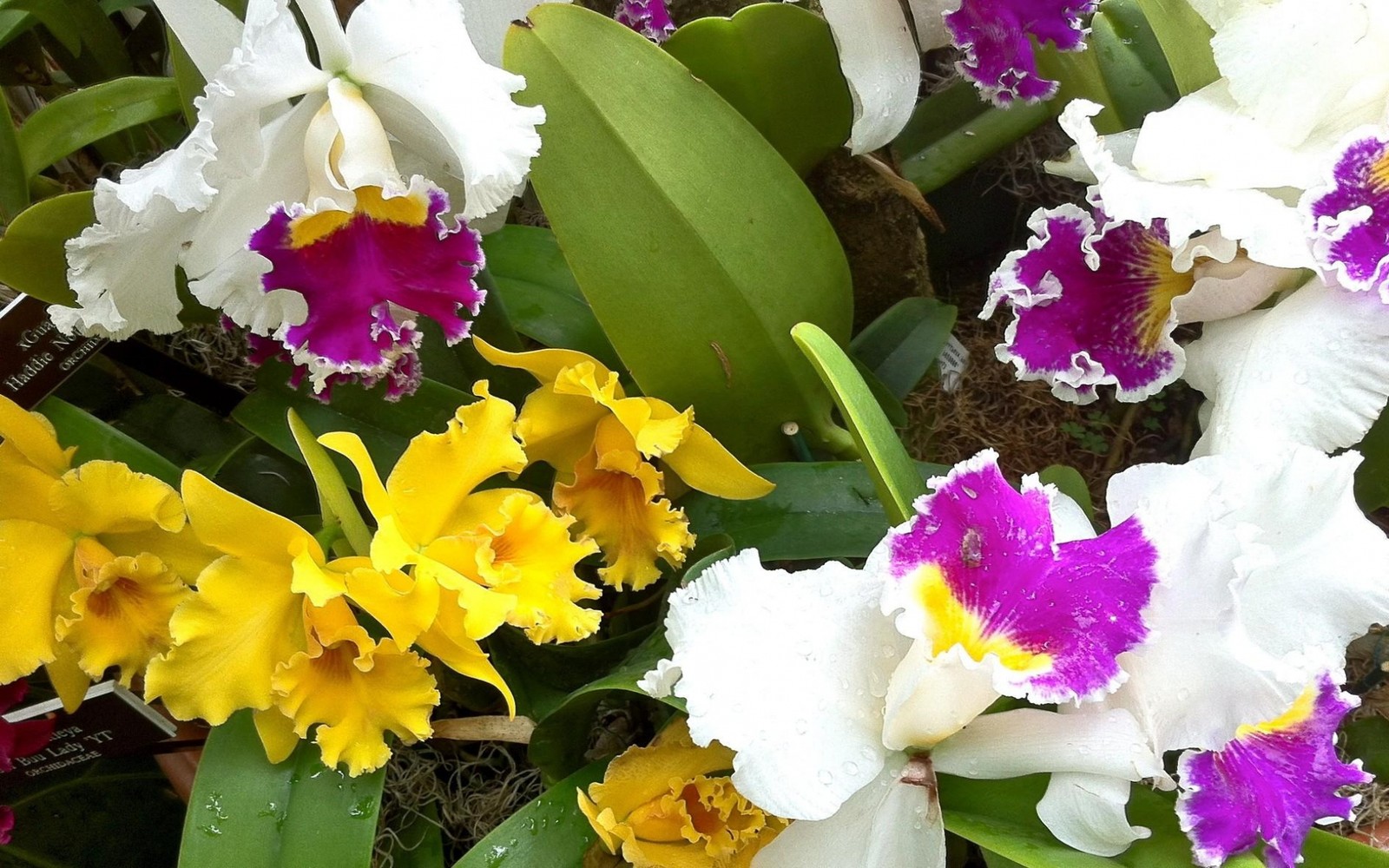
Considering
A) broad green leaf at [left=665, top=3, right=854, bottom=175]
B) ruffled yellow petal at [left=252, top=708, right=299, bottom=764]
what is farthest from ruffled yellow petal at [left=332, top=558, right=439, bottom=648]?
broad green leaf at [left=665, top=3, right=854, bottom=175]

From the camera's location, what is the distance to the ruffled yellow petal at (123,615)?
678mm

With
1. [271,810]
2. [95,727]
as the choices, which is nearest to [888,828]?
[271,810]

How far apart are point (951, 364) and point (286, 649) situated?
0.70 m

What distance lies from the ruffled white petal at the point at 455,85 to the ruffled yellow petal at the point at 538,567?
23 cm

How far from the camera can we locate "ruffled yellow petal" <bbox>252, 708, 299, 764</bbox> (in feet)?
2.26

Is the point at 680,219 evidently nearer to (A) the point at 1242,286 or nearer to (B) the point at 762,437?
(B) the point at 762,437

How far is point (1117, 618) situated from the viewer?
513 mm

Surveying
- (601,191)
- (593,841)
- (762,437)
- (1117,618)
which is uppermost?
(601,191)

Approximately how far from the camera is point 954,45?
806 millimetres

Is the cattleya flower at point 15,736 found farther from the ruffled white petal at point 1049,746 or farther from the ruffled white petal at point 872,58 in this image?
the ruffled white petal at point 872,58

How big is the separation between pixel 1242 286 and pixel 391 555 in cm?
60

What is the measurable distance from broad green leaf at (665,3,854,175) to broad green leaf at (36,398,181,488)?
54 cm

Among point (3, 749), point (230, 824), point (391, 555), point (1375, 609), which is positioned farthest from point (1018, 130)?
point (3, 749)

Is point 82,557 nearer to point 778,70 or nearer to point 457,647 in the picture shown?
point 457,647
